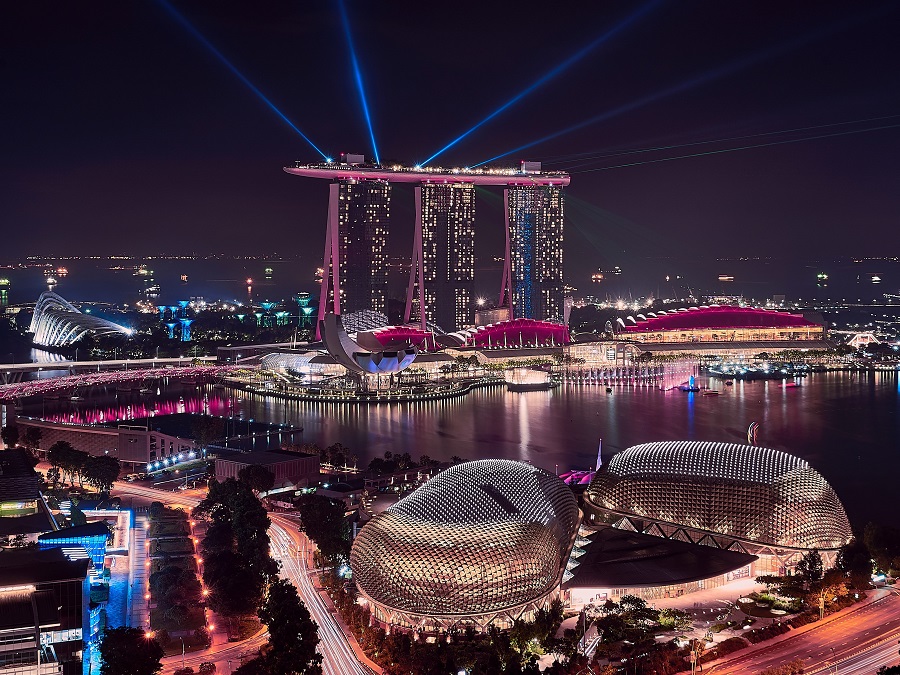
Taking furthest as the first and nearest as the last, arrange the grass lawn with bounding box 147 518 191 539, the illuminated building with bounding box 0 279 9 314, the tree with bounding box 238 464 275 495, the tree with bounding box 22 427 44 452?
the illuminated building with bounding box 0 279 9 314
the tree with bounding box 22 427 44 452
the tree with bounding box 238 464 275 495
the grass lawn with bounding box 147 518 191 539

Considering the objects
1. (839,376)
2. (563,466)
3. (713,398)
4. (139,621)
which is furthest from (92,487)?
(839,376)

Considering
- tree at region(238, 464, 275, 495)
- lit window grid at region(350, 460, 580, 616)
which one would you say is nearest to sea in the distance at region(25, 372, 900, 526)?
tree at region(238, 464, 275, 495)

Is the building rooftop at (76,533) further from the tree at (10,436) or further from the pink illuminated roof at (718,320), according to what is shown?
the pink illuminated roof at (718,320)

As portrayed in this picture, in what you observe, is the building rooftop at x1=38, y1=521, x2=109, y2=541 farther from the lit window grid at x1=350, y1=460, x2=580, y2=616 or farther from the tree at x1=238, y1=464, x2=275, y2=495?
the tree at x1=238, y1=464, x2=275, y2=495

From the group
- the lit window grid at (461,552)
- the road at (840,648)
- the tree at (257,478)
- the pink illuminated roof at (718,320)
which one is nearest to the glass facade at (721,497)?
the road at (840,648)

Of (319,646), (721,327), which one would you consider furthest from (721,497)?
(721,327)

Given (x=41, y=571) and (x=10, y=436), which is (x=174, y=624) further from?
(x=10, y=436)
